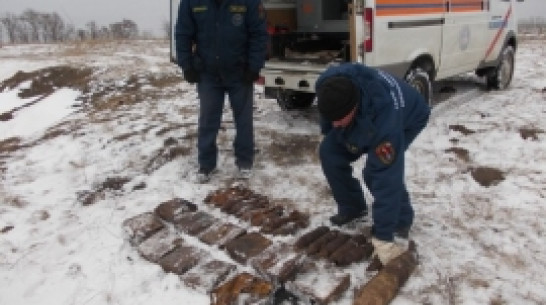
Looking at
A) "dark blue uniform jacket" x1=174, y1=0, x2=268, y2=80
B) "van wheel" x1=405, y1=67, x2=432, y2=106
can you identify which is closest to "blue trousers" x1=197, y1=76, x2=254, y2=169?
"dark blue uniform jacket" x1=174, y1=0, x2=268, y2=80

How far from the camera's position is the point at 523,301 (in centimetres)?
249

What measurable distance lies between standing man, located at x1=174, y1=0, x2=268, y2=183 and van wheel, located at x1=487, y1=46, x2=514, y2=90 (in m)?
4.42

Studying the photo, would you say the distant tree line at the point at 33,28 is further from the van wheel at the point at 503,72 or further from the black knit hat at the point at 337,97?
the black knit hat at the point at 337,97

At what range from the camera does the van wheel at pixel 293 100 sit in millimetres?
6160

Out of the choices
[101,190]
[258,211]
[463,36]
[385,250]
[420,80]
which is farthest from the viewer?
[463,36]

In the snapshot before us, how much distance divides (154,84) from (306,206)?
6.02 meters

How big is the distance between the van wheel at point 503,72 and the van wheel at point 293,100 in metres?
2.73

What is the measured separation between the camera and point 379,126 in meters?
2.49

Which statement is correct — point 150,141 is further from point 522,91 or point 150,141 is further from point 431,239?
point 522,91

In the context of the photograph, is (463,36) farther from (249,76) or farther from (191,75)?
(191,75)

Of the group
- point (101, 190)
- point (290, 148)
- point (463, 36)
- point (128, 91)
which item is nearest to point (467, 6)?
point (463, 36)

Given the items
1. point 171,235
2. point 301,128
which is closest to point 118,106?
point 301,128

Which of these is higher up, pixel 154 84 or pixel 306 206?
pixel 154 84

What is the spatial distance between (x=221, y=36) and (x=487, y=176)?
2489 millimetres
